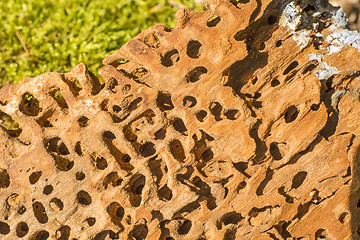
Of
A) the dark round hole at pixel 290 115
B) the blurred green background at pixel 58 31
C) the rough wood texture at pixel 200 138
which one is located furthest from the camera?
the blurred green background at pixel 58 31

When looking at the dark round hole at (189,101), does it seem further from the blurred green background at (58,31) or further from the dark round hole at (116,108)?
the blurred green background at (58,31)

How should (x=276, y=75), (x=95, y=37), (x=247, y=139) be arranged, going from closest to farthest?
(x=247, y=139)
(x=276, y=75)
(x=95, y=37)

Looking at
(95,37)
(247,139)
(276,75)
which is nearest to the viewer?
(247,139)

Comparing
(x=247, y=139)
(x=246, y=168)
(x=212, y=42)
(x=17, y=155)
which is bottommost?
(x=246, y=168)

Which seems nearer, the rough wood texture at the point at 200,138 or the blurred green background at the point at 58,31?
the rough wood texture at the point at 200,138

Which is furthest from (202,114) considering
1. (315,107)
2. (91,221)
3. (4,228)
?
(4,228)

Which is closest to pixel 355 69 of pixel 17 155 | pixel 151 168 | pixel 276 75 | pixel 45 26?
pixel 276 75

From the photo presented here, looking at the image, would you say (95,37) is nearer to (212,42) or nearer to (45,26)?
(45,26)

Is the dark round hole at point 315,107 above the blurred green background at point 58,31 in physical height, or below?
below

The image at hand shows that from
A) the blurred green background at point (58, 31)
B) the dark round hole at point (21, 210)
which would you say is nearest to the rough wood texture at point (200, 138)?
the dark round hole at point (21, 210)
